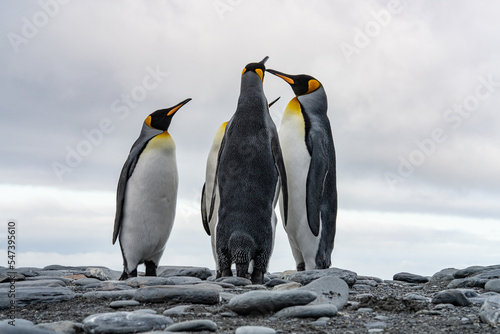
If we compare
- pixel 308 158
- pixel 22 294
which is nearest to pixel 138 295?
pixel 22 294

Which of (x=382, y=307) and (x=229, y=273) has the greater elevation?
(x=229, y=273)

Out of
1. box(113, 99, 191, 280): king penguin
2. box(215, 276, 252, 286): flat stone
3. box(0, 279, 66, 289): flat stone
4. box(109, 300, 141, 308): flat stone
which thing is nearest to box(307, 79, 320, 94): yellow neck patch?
box(113, 99, 191, 280): king penguin

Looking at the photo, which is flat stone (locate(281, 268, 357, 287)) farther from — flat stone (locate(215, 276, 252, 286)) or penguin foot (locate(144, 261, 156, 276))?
penguin foot (locate(144, 261, 156, 276))

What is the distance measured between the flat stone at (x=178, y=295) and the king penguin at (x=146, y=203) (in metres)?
2.77

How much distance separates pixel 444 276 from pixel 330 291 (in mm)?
3313

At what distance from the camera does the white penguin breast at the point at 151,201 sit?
7039 millimetres

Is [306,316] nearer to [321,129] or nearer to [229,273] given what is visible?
[229,273]

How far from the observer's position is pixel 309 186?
6.93 meters

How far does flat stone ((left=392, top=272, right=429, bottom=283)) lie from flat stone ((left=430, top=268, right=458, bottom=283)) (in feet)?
1.35

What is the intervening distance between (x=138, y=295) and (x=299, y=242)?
3.13 meters

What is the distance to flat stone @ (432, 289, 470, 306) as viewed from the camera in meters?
4.54

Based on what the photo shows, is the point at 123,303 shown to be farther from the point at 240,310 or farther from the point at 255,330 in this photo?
the point at 255,330

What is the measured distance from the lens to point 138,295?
14.1 ft

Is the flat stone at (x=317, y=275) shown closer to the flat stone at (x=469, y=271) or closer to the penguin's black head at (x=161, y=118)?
the flat stone at (x=469, y=271)
